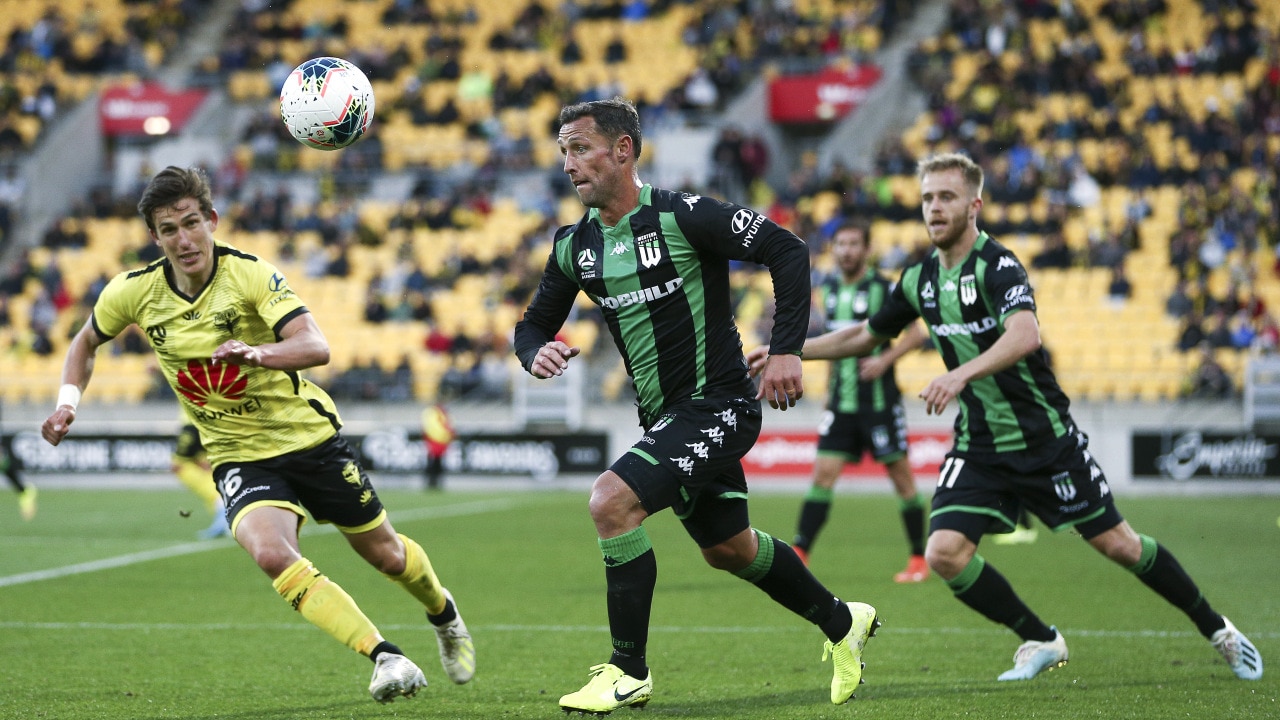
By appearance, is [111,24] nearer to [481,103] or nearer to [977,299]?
[481,103]

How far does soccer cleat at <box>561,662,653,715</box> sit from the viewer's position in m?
5.62

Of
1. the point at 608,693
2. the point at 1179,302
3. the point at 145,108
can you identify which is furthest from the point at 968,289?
the point at 145,108

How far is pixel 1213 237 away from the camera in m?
24.4

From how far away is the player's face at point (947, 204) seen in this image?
22.7 feet

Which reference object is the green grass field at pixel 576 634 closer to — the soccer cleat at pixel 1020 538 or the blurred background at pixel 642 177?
the soccer cleat at pixel 1020 538

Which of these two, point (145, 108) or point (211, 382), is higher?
point (145, 108)

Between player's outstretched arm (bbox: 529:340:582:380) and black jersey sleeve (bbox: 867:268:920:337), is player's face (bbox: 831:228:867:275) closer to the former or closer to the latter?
black jersey sleeve (bbox: 867:268:920:337)

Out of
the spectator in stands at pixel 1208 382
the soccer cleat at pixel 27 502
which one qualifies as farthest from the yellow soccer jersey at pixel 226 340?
the spectator in stands at pixel 1208 382

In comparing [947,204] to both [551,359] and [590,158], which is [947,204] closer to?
[590,158]

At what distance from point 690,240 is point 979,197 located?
189cm

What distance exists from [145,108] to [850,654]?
3280 centimetres

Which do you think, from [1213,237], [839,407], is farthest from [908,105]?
[839,407]

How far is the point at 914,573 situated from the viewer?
1132 cm

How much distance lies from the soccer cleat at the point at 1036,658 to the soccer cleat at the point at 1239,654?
73cm
